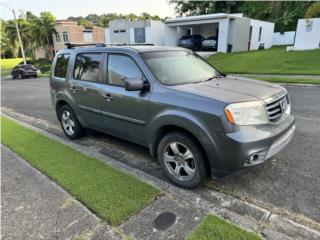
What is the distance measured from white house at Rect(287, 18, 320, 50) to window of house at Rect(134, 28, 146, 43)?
15.5 m

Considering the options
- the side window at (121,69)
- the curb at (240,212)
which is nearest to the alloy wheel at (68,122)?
the side window at (121,69)

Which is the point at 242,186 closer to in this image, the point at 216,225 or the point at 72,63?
the point at 216,225

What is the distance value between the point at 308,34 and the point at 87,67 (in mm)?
19822

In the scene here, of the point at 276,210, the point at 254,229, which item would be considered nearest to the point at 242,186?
the point at 276,210

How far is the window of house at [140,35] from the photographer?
27942 mm

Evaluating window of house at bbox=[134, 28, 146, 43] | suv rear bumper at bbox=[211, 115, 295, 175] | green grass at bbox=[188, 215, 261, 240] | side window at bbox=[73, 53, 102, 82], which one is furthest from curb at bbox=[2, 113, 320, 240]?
window of house at bbox=[134, 28, 146, 43]

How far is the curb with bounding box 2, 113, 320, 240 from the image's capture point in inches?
95.0

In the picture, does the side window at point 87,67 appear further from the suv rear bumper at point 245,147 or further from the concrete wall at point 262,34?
the concrete wall at point 262,34

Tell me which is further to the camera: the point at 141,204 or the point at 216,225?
the point at 141,204

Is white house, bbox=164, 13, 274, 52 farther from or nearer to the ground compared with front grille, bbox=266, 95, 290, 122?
farther from the ground

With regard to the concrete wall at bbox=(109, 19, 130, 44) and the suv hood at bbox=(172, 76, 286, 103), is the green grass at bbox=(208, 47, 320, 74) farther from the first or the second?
the concrete wall at bbox=(109, 19, 130, 44)

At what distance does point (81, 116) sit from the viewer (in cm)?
486

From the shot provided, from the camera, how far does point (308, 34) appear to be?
18.8 m

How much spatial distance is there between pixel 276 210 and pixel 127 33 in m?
29.1
